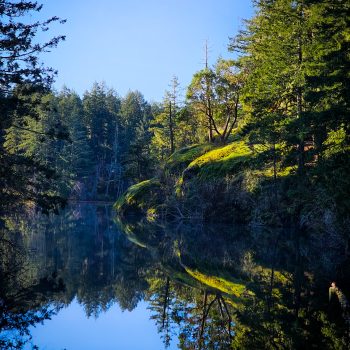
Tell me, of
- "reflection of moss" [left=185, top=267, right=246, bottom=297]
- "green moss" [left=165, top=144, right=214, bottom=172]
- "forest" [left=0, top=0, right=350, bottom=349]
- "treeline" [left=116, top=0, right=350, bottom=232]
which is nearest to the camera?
"forest" [left=0, top=0, right=350, bottom=349]

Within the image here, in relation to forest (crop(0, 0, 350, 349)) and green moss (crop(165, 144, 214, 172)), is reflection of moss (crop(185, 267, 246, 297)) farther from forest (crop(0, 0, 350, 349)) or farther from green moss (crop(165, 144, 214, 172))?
green moss (crop(165, 144, 214, 172))

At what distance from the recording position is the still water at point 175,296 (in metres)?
7.28

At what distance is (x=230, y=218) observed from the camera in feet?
98.0

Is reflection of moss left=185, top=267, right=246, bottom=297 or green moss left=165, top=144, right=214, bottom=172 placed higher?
green moss left=165, top=144, right=214, bottom=172

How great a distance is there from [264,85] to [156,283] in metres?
16.6

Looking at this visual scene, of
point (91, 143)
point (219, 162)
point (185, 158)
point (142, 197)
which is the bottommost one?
point (142, 197)

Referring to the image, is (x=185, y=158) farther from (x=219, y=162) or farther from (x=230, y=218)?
(x=230, y=218)

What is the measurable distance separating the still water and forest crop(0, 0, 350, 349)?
55 mm

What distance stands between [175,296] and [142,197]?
30.0 m

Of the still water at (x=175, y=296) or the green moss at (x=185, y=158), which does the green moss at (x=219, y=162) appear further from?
the still water at (x=175, y=296)

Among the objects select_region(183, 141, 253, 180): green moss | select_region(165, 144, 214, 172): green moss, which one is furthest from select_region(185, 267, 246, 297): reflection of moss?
select_region(165, 144, 214, 172): green moss

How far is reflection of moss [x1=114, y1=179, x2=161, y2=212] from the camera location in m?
38.6

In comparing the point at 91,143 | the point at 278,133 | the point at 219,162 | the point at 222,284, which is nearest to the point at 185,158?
the point at 219,162

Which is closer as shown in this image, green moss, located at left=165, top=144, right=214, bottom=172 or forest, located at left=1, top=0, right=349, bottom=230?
forest, located at left=1, top=0, right=349, bottom=230
